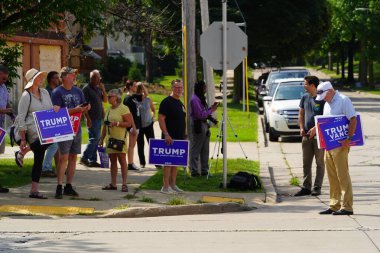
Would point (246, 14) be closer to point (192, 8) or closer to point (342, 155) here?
point (192, 8)

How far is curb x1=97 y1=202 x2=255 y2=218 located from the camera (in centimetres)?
1296

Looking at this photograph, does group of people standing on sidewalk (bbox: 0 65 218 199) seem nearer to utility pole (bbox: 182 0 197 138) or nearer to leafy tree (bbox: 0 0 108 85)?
utility pole (bbox: 182 0 197 138)

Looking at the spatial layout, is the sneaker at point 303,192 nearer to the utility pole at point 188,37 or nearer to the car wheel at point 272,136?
the utility pole at point 188,37

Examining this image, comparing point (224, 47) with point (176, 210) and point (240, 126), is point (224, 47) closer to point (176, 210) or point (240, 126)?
point (176, 210)

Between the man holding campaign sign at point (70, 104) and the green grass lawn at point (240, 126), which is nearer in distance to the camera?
the man holding campaign sign at point (70, 104)

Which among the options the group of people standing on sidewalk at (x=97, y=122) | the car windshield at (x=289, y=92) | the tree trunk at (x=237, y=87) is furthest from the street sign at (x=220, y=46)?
the tree trunk at (x=237, y=87)

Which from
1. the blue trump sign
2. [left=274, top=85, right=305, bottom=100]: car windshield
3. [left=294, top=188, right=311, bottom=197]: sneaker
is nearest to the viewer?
the blue trump sign

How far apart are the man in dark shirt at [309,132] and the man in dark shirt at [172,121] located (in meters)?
2.05

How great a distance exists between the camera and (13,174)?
17297mm

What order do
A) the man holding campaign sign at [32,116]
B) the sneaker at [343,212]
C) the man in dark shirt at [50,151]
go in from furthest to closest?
the man in dark shirt at [50,151]
the man holding campaign sign at [32,116]
the sneaker at [343,212]

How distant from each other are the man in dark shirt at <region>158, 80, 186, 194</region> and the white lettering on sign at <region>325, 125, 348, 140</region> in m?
3.38

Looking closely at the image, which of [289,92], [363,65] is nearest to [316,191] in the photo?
[289,92]

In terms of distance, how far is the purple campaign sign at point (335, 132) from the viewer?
12477mm

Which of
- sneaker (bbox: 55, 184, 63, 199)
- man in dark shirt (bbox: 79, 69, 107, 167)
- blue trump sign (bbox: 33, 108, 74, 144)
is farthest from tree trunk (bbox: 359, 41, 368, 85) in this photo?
blue trump sign (bbox: 33, 108, 74, 144)
